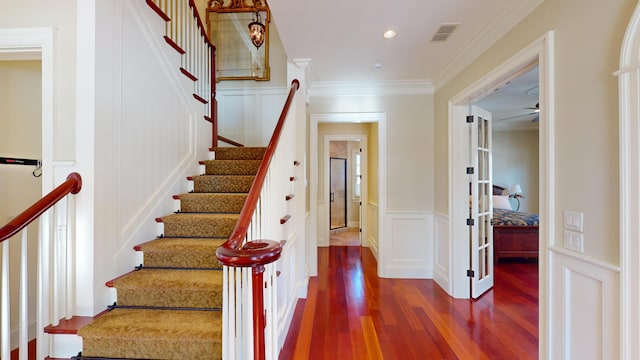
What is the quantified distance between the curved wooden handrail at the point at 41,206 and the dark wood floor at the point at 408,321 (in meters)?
1.85

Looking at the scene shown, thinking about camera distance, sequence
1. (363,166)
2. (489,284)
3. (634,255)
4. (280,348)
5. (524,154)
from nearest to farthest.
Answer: (634,255)
(280,348)
(489,284)
(363,166)
(524,154)

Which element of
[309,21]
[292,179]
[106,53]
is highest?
[309,21]

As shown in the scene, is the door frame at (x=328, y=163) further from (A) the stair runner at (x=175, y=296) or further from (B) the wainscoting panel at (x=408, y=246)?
(A) the stair runner at (x=175, y=296)

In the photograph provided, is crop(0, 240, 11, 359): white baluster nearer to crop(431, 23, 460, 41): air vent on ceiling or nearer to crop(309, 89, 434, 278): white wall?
crop(309, 89, 434, 278): white wall

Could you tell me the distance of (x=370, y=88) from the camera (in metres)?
3.76

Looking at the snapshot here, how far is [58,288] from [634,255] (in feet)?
10.4

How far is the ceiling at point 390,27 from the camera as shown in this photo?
2.06 meters

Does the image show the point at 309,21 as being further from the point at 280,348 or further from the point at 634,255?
the point at 280,348

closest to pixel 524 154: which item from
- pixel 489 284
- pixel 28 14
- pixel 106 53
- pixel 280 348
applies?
pixel 489 284

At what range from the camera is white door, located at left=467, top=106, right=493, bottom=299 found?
315 centimetres

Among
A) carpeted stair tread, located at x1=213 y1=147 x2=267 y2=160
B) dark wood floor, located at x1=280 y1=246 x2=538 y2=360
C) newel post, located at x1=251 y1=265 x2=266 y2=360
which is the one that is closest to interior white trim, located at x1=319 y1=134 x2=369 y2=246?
dark wood floor, located at x1=280 y1=246 x2=538 y2=360

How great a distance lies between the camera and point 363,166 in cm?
573

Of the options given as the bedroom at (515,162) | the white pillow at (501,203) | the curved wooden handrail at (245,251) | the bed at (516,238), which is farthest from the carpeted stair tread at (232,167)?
the white pillow at (501,203)

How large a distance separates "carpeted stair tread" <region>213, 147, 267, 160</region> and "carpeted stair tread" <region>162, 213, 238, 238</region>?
1118mm
